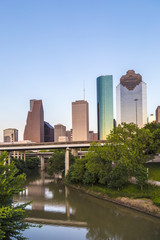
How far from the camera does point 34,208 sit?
36.8 m

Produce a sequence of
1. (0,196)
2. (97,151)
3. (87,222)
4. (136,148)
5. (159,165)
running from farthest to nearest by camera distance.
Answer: (159,165) → (97,151) → (136,148) → (87,222) → (0,196)

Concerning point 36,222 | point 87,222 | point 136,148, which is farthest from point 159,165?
point 36,222

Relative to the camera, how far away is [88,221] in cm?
2933

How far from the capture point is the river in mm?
24672

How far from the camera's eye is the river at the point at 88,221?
80.9 feet

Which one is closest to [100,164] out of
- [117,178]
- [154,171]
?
[117,178]

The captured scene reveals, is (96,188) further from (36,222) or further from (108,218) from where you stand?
(36,222)

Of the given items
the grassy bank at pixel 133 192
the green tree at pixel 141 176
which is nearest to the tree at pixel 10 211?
the grassy bank at pixel 133 192

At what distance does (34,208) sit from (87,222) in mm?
11931

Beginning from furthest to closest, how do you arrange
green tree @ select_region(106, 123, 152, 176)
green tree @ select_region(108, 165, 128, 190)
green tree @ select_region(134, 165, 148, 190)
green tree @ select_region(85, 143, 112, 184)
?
green tree @ select_region(85, 143, 112, 184)
green tree @ select_region(106, 123, 152, 176)
green tree @ select_region(108, 165, 128, 190)
green tree @ select_region(134, 165, 148, 190)

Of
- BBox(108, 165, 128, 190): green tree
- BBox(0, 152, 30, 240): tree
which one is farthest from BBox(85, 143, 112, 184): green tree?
BBox(0, 152, 30, 240): tree

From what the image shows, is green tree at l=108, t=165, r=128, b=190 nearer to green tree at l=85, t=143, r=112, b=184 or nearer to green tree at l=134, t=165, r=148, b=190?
green tree at l=85, t=143, r=112, b=184

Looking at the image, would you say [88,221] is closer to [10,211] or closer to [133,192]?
[133,192]

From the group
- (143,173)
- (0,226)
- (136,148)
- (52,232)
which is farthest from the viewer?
(136,148)
